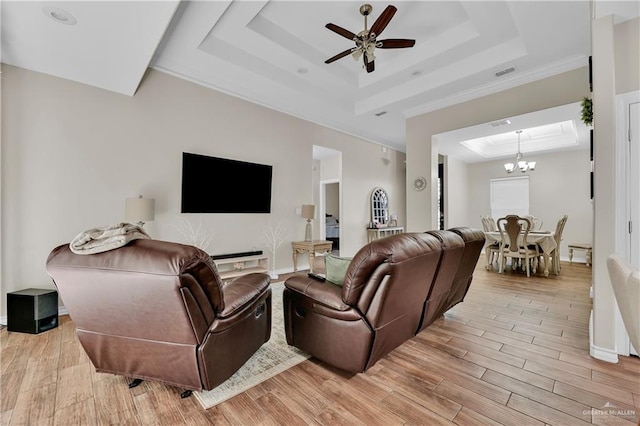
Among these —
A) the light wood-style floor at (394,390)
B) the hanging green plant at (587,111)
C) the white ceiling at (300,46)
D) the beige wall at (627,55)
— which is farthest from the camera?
the hanging green plant at (587,111)

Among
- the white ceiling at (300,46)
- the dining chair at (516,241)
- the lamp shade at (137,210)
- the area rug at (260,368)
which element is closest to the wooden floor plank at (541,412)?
the area rug at (260,368)

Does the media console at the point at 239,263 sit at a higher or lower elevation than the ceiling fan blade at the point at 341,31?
lower

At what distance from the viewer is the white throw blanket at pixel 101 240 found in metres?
1.45

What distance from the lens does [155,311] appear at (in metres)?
1.44

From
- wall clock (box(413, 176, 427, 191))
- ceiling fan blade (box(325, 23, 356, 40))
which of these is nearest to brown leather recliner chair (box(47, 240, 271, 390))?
ceiling fan blade (box(325, 23, 356, 40))

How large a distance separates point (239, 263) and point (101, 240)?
110 inches

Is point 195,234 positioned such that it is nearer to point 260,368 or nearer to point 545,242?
point 260,368

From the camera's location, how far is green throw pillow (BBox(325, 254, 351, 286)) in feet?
6.43

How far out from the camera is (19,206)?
9.41ft

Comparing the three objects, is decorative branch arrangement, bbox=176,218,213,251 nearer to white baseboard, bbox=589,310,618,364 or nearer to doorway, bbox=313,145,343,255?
doorway, bbox=313,145,343,255

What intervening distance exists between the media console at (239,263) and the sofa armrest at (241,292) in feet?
Result: 6.87

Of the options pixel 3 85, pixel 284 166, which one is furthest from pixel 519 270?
pixel 3 85

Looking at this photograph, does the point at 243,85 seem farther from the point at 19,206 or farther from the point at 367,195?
the point at 367,195

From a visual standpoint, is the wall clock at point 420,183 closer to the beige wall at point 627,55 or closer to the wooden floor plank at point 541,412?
the beige wall at point 627,55
